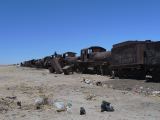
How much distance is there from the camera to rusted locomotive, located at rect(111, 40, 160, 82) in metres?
27.0

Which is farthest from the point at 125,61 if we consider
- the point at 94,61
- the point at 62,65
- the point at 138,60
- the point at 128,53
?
the point at 62,65

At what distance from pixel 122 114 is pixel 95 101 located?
146 inches

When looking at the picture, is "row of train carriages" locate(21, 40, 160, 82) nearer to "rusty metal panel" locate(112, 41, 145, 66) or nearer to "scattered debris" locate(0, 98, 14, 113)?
"rusty metal panel" locate(112, 41, 145, 66)

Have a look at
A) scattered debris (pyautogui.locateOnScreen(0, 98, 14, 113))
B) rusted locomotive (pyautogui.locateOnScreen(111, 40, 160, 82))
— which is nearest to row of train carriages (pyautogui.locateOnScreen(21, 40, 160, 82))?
rusted locomotive (pyautogui.locateOnScreen(111, 40, 160, 82))

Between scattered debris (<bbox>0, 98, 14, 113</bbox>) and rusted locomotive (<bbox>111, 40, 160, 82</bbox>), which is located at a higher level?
rusted locomotive (<bbox>111, 40, 160, 82</bbox>)

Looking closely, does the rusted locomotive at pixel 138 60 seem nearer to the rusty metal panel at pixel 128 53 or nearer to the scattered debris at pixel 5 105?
the rusty metal panel at pixel 128 53

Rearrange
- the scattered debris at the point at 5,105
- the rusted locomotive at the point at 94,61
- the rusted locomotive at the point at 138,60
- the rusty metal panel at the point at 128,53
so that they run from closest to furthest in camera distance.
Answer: the scattered debris at the point at 5,105, the rusted locomotive at the point at 138,60, the rusty metal panel at the point at 128,53, the rusted locomotive at the point at 94,61

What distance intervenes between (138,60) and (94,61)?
1365cm

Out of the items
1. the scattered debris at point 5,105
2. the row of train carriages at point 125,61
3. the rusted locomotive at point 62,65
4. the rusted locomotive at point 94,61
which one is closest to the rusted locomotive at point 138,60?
the row of train carriages at point 125,61

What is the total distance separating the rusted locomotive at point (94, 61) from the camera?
1537 inches

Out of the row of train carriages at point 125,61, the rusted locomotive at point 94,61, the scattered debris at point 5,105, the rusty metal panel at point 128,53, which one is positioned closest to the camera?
the scattered debris at point 5,105

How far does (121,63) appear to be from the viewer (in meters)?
32.1

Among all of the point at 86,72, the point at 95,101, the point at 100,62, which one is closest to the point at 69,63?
the point at 86,72

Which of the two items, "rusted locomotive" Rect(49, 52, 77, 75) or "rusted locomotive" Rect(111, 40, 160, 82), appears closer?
"rusted locomotive" Rect(111, 40, 160, 82)
